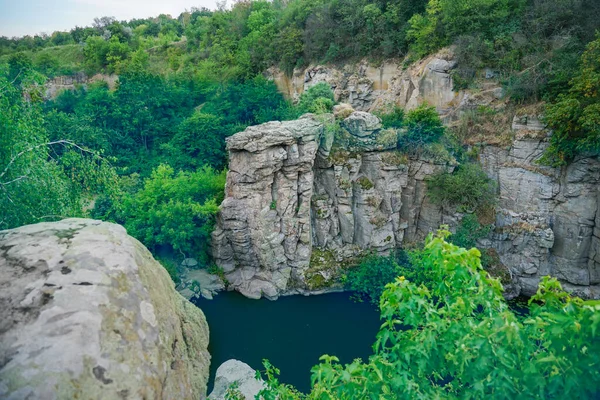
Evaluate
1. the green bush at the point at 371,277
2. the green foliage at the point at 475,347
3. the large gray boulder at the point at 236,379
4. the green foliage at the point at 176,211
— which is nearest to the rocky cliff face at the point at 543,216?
the green bush at the point at 371,277

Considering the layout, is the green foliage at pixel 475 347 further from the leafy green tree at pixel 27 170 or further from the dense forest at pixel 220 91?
the dense forest at pixel 220 91

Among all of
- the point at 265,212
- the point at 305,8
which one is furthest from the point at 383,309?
the point at 305,8

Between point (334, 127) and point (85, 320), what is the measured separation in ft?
46.6

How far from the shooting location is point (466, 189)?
49.4 ft

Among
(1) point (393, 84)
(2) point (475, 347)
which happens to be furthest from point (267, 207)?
(2) point (475, 347)

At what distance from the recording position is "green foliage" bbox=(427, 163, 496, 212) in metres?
15.1

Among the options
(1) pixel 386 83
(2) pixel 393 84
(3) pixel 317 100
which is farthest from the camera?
(1) pixel 386 83

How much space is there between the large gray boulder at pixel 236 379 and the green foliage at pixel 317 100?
38.2ft

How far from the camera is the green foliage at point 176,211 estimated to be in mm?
15016

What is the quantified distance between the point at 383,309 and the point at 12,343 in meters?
2.79

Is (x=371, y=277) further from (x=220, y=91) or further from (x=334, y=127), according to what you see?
(x=220, y=91)

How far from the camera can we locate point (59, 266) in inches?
122

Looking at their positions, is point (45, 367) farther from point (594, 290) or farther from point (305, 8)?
point (305, 8)

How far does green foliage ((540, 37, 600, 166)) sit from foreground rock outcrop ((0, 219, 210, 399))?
1430 cm
